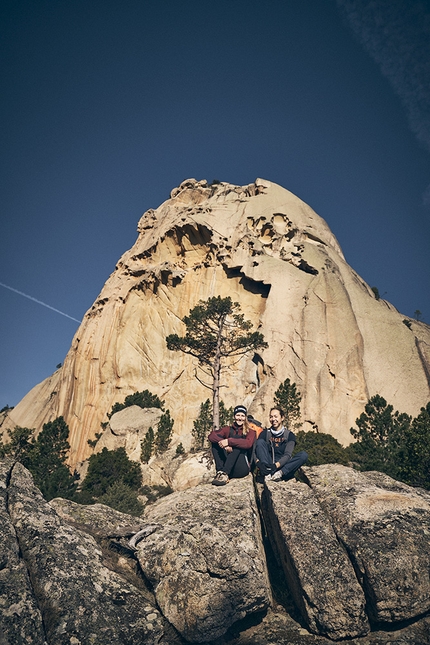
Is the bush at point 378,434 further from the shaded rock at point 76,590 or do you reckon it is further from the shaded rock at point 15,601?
the shaded rock at point 15,601

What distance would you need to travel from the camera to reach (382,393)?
120ft

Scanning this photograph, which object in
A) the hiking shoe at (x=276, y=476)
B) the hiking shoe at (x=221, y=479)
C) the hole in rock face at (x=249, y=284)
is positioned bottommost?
the hiking shoe at (x=276, y=476)

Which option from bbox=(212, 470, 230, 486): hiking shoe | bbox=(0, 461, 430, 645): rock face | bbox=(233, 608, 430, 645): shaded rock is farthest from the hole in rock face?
bbox=(233, 608, 430, 645): shaded rock

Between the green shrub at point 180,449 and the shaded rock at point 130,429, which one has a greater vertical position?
the shaded rock at point 130,429

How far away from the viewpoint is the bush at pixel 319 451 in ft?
70.5

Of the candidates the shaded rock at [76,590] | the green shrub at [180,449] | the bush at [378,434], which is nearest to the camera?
the shaded rock at [76,590]

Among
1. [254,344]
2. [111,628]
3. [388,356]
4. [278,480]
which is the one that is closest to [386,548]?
[278,480]

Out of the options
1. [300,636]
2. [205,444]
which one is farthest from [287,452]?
[205,444]

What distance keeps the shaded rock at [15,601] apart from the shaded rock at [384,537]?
5154mm

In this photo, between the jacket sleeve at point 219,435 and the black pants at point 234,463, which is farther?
the black pants at point 234,463

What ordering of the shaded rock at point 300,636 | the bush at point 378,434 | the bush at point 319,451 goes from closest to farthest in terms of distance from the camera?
the shaded rock at point 300,636, the bush at point 319,451, the bush at point 378,434

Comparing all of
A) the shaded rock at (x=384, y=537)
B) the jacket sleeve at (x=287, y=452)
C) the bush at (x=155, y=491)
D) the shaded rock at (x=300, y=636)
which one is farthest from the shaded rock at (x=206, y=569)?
the bush at (x=155, y=491)

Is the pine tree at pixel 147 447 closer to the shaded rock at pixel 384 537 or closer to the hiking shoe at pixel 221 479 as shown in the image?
the hiking shoe at pixel 221 479

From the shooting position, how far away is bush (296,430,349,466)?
21.5 metres
